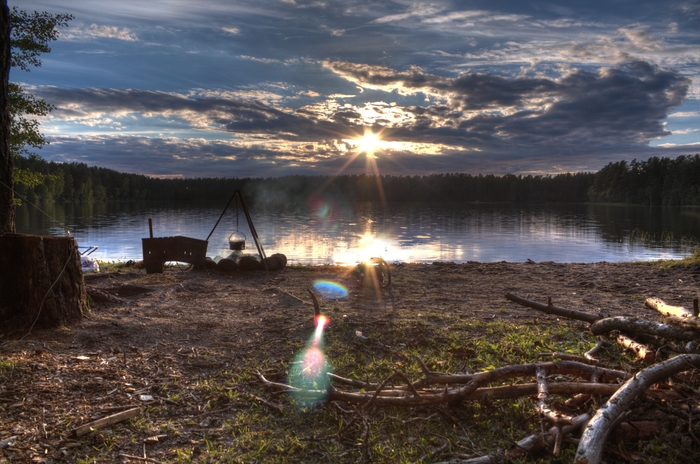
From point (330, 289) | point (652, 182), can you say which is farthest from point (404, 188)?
point (330, 289)

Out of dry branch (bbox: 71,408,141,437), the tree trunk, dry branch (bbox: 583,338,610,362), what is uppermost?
the tree trunk

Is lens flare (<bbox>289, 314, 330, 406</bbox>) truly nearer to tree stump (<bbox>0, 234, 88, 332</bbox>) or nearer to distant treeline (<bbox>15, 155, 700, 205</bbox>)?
tree stump (<bbox>0, 234, 88, 332</bbox>)

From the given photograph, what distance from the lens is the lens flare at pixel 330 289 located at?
10.2 m

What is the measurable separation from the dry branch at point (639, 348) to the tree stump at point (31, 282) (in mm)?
7459

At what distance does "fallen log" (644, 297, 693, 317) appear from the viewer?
647 centimetres

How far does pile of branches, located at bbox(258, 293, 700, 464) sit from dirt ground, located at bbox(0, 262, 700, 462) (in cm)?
139

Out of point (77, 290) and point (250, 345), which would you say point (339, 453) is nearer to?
point (250, 345)

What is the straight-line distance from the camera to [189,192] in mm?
158750

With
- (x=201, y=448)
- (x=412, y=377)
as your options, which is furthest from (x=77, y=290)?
(x=412, y=377)

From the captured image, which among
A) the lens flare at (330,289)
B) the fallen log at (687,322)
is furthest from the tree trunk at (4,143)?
the fallen log at (687,322)

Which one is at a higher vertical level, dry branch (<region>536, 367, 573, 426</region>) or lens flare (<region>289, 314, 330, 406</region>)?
dry branch (<region>536, 367, 573, 426</region>)

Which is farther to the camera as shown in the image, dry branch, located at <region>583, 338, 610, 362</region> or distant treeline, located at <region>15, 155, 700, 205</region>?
distant treeline, located at <region>15, 155, 700, 205</region>

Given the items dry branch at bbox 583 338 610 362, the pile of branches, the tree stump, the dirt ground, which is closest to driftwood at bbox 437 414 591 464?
the pile of branches

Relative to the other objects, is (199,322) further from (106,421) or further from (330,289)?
(330,289)
